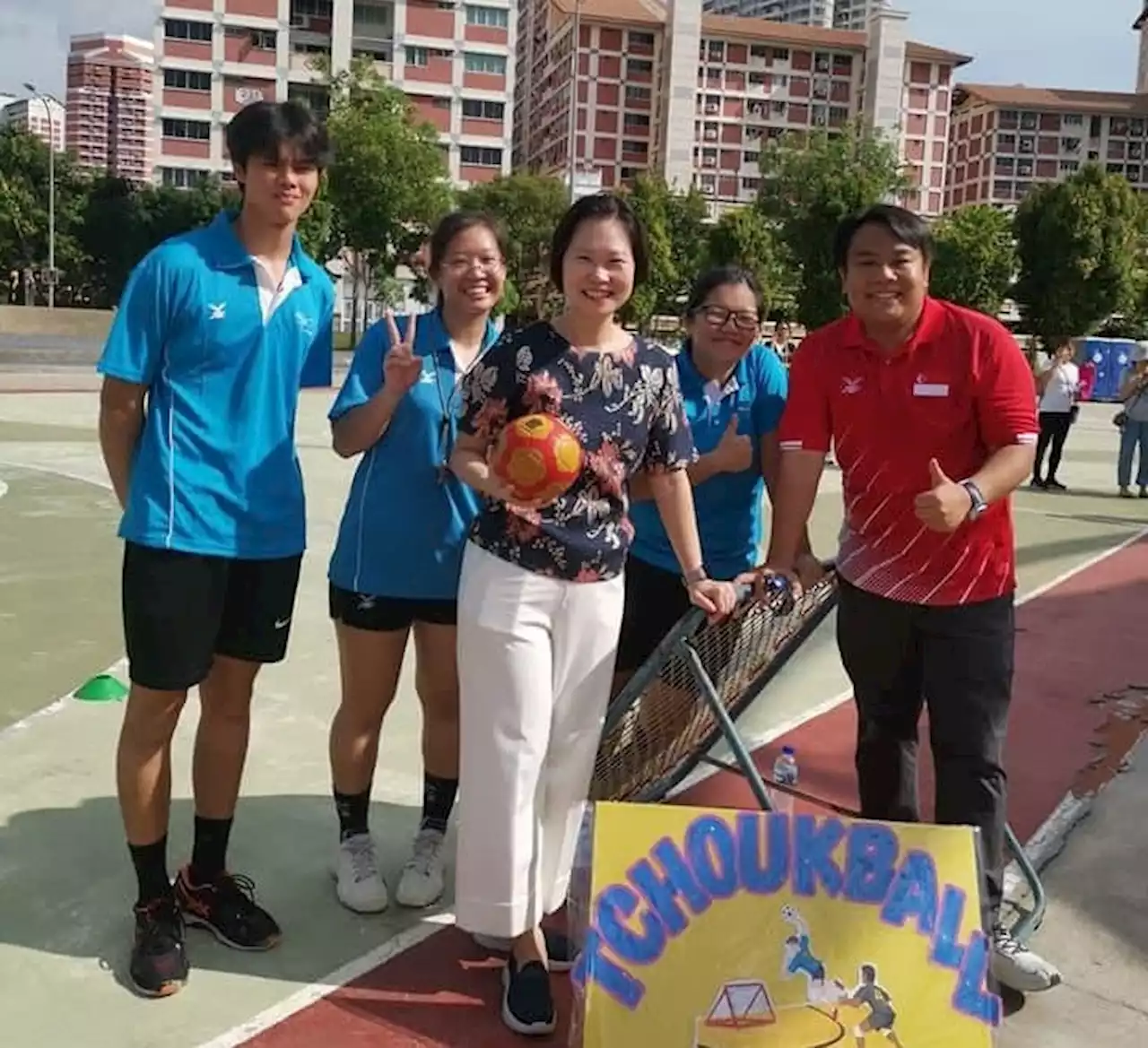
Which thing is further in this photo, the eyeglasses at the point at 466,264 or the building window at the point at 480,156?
the building window at the point at 480,156

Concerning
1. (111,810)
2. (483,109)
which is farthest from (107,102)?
(111,810)

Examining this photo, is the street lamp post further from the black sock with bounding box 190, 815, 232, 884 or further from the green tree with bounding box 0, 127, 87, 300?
the black sock with bounding box 190, 815, 232, 884

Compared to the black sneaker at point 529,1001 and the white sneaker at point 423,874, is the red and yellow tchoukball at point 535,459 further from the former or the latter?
the white sneaker at point 423,874

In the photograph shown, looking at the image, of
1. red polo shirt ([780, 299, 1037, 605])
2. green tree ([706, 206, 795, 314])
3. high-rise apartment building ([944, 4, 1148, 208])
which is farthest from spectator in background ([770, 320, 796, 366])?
high-rise apartment building ([944, 4, 1148, 208])

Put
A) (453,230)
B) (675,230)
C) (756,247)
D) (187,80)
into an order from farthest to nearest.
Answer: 1. (187,80)
2. (675,230)
3. (756,247)
4. (453,230)

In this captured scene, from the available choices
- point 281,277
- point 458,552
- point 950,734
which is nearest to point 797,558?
point 950,734

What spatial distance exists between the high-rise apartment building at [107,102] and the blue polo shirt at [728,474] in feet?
294

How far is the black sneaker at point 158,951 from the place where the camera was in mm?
2914

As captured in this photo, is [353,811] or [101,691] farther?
[101,691]

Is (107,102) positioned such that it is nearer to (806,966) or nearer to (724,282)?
(724,282)

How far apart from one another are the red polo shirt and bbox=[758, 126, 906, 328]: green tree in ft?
141

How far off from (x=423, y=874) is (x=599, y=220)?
1.78m

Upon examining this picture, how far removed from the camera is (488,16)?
68.8 meters

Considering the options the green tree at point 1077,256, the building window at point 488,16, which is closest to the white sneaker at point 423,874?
the green tree at point 1077,256
